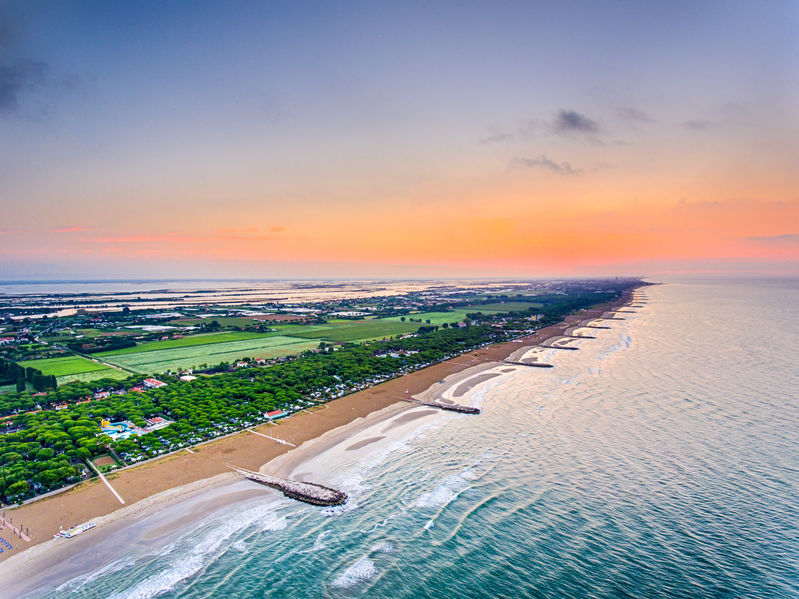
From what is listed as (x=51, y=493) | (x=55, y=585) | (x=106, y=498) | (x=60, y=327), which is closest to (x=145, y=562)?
(x=55, y=585)

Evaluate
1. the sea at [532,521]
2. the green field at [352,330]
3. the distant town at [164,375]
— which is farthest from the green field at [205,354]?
the sea at [532,521]

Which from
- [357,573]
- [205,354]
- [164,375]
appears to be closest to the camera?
[357,573]

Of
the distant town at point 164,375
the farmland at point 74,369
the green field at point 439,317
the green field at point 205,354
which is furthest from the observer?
the green field at point 439,317

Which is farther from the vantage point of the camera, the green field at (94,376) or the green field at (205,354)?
the green field at (205,354)

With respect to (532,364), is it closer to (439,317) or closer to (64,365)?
(439,317)

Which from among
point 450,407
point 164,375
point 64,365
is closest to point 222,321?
point 64,365

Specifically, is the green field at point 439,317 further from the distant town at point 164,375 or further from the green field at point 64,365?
the green field at point 64,365

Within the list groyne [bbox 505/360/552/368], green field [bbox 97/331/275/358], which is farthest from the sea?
green field [bbox 97/331/275/358]
